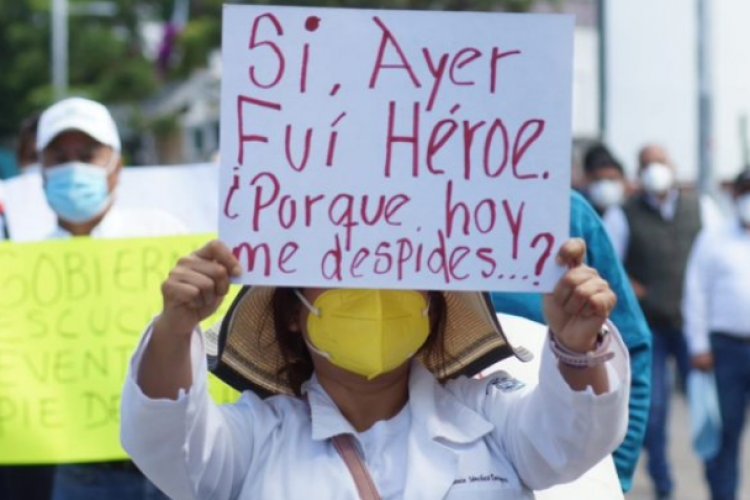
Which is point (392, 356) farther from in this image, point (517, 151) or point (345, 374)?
point (517, 151)

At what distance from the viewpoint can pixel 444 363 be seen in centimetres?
327

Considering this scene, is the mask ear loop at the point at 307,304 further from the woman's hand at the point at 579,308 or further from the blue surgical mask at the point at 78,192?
the blue surgical mask at the point at 78,192

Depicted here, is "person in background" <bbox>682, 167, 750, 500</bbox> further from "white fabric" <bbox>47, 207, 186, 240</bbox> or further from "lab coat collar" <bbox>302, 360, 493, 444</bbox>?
"lab coat collar" <bbox>302, 360, 493, 444</bbox>

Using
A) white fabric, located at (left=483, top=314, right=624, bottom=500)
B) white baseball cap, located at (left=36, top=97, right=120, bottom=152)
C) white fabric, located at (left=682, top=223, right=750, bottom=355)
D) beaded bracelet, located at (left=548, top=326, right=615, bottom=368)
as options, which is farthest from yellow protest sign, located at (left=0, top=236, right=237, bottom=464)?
white fabric, located at (left=682, top=223, right=750, bottom=355)

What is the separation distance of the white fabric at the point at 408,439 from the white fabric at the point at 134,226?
219cm

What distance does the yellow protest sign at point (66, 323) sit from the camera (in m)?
5.07

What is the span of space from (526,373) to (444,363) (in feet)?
0.77

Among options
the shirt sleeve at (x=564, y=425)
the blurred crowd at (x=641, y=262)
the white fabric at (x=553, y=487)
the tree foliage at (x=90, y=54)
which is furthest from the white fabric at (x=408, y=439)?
the tree foliage at (x=90, y=54)

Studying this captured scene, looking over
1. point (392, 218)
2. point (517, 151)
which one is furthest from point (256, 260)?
point (517, 151)

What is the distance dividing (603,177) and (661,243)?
5.63 ft

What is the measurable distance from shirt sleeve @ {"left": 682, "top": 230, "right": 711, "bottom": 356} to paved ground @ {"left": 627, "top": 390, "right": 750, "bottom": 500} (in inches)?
33.3

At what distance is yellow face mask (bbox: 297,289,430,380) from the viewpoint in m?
2.99

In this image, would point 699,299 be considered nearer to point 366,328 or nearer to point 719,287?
point 719,287

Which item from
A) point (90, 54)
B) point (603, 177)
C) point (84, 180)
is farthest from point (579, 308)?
point (90, 54)
